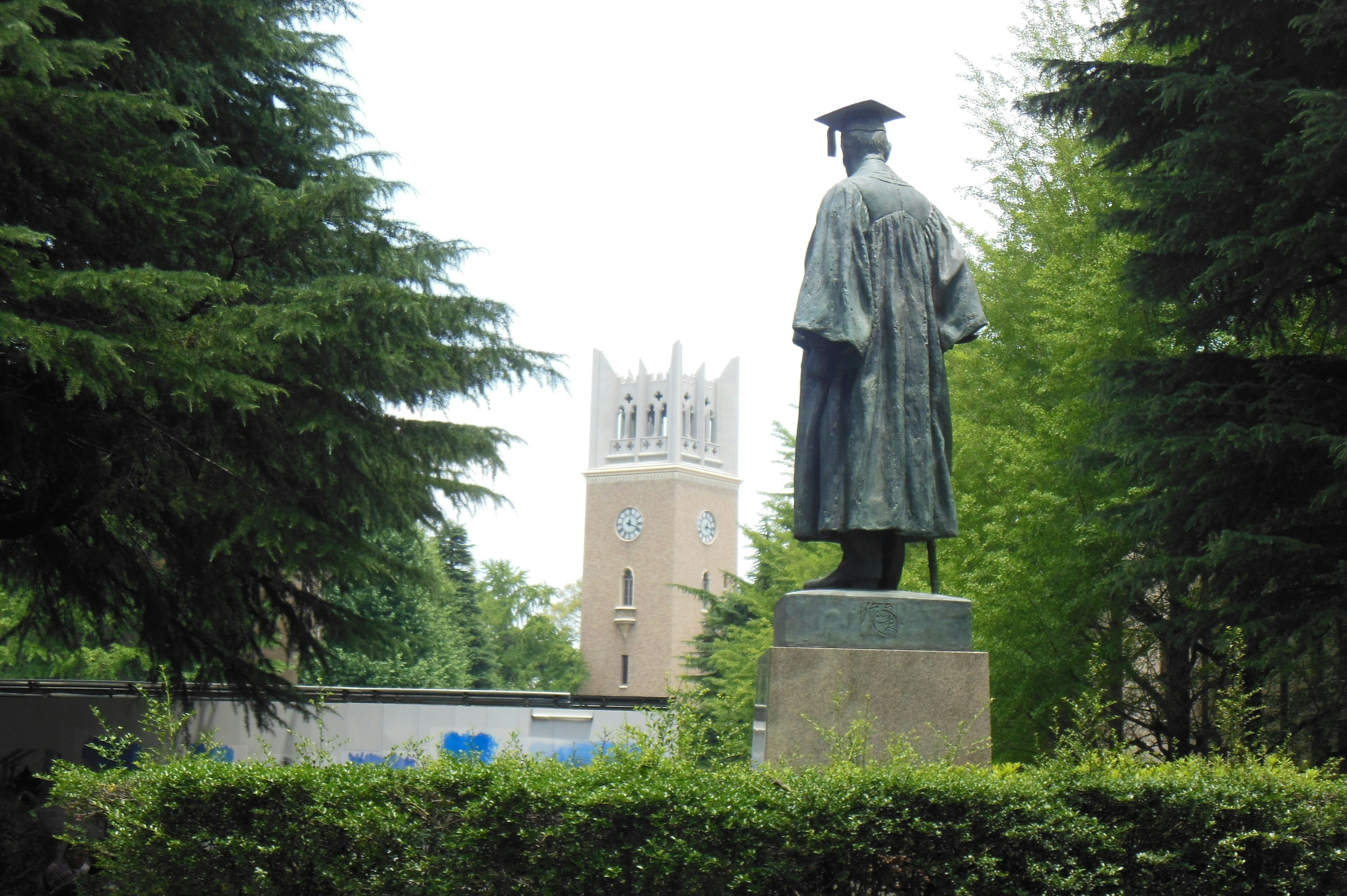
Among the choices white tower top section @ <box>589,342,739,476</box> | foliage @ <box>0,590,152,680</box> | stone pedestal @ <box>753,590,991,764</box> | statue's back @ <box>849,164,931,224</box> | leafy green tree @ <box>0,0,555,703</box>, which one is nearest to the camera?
stone pedestal @ <box>753,590,991,764</box>

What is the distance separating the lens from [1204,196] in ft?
36.4

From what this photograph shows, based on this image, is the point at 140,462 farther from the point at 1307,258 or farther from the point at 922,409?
the point at 1307,258

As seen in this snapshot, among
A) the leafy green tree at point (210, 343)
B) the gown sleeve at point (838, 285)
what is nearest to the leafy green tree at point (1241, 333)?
the gown sleeve at point (838, 285)

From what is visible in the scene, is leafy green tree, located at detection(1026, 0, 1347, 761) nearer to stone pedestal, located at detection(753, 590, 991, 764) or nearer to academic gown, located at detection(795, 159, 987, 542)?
academic gown, located at detection(795, 159, 987, 542)

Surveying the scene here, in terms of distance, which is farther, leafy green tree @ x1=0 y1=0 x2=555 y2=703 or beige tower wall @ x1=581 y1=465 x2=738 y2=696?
beige tower wall @ x1=581 y1=465 x2=738 y2=696

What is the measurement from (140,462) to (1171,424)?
887 cm

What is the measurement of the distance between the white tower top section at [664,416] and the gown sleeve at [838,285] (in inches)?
2626

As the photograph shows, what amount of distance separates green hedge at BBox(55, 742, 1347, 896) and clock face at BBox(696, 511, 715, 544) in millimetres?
66749

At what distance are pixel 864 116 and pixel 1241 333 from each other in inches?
279

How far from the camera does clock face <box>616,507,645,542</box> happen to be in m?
71.5

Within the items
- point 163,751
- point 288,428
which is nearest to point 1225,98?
point 288,428

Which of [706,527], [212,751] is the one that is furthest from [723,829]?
[706,527]

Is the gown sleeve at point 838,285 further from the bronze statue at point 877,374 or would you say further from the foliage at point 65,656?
the foliage at point 65,656

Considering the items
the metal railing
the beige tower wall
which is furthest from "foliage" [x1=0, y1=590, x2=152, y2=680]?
the beige tower wall
